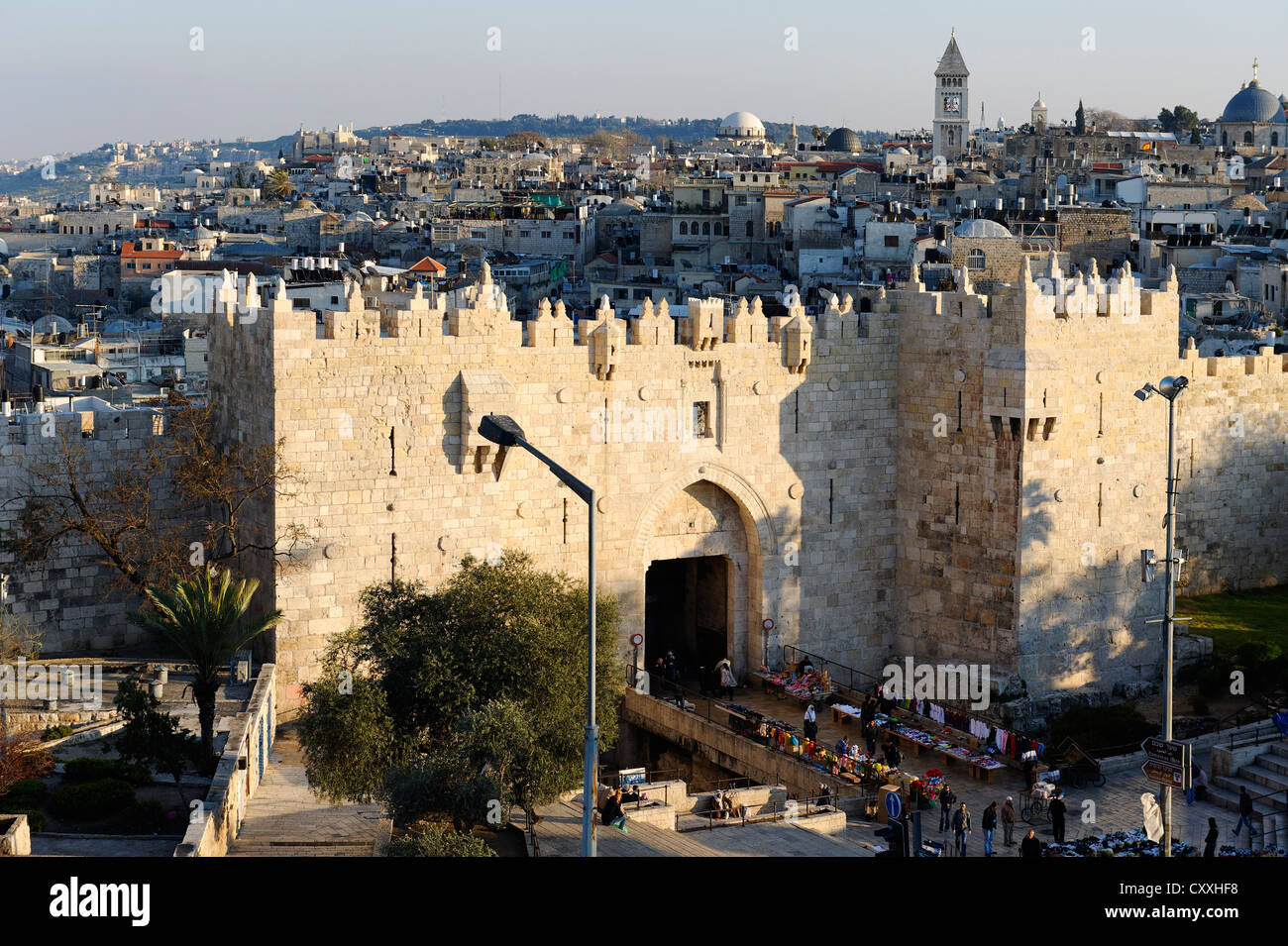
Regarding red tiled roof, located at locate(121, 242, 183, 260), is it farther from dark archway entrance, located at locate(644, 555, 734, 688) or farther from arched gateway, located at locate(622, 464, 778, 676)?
arched gateway, located at locate(622, 464, 778, 676)

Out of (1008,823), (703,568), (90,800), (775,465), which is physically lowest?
(1008,823)

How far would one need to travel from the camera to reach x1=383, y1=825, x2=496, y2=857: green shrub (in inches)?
687

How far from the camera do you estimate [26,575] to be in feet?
87.1

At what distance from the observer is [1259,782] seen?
24906 millimetres

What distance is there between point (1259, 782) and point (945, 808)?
4.62 metres

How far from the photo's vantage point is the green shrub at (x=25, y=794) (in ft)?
67.7

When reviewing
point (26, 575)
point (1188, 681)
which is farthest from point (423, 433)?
point (1188, 681)

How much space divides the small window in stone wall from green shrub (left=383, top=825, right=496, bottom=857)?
11491 millimetres

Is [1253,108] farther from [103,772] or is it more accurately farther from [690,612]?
[103,772]

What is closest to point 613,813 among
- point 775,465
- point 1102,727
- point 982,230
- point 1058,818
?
point 1058,818

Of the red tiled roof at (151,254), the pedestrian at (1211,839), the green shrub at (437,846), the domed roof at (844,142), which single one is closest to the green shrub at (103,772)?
the green shrub at (437,846)

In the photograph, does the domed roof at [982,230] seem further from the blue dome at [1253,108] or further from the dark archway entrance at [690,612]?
the blue dome at [1253,108]

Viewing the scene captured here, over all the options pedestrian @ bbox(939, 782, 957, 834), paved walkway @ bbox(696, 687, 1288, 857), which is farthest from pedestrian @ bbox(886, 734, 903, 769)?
pedestrian @ bbox(939, 782, 957, 834)

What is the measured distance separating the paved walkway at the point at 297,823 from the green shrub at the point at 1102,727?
11246 mm
